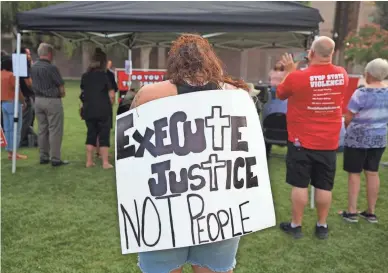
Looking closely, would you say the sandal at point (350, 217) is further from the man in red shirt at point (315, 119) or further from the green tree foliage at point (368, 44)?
the green tree foliage at point (368, 44)

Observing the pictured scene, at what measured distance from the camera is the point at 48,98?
535 cm

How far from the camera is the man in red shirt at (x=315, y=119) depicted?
304cm

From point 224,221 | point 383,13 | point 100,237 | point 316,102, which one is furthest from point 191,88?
point 383,13

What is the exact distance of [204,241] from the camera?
1.62 meters

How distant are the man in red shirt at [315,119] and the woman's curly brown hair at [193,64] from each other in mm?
1569

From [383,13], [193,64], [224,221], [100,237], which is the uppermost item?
[383,13]

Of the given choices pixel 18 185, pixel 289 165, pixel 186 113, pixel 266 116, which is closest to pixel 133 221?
pixel 186 113

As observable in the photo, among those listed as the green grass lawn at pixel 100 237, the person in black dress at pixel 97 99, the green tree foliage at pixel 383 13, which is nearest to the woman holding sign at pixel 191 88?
the green grass lawn at pixel 100 237

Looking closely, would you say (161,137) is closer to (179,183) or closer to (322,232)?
(179,183)

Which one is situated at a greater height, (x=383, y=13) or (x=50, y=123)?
(x=383, y=13)

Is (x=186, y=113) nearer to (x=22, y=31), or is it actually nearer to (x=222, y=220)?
(x=222, y=220)

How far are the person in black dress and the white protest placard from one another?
2.46 ft

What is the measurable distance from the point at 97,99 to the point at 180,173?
3.99 meters

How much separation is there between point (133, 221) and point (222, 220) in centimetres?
36
